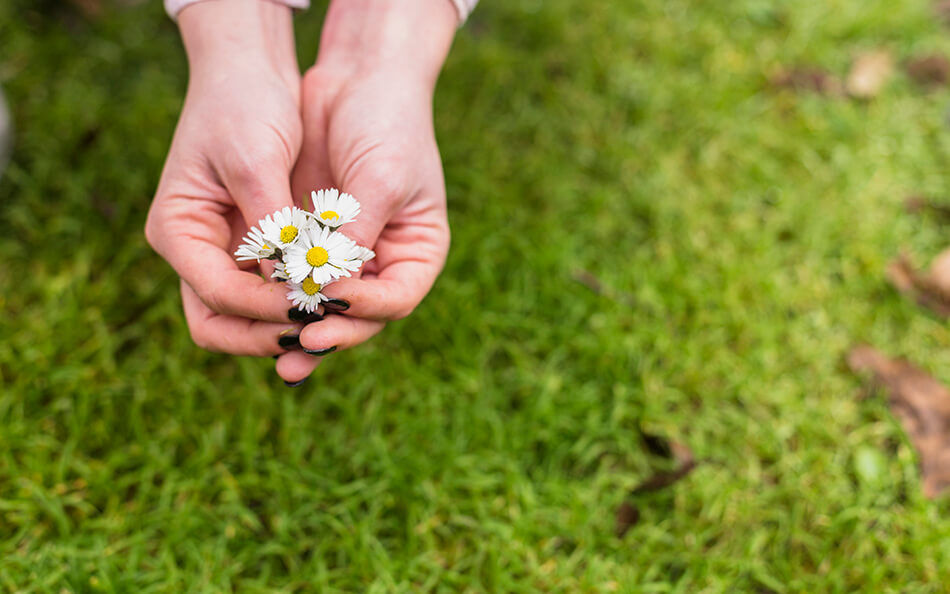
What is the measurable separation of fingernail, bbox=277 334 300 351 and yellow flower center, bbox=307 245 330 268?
21cm

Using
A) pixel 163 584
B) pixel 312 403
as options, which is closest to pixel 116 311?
pixel 312 403

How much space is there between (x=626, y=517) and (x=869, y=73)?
207 cm

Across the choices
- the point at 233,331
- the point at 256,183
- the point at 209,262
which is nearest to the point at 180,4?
the point at 256,183

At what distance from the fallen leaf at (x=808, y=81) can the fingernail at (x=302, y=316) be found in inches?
86.2

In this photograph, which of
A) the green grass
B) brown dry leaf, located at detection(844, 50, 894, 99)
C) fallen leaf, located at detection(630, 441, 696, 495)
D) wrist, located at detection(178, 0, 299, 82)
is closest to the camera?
wrist, located at detection(178, 0, 299, 82)

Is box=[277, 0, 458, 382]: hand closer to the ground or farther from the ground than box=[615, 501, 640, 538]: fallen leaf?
farther from the ground

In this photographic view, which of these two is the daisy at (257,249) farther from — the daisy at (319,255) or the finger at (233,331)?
the finger at (233,331)

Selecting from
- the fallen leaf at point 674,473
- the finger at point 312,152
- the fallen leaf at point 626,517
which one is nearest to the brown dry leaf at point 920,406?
the fallen leaf at point 674,473

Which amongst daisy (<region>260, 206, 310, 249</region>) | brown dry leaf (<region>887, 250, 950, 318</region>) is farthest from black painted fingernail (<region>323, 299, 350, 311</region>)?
brown dry leaf (<region>887, 250, 950, 318</region>)

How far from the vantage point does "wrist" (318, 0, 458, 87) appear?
169 cm

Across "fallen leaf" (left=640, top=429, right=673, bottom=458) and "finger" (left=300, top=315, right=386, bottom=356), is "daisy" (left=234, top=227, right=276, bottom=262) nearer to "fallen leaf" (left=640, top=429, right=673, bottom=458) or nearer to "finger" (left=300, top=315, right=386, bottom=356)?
"finger" (left=300, top=315, right=386, bottom=356)

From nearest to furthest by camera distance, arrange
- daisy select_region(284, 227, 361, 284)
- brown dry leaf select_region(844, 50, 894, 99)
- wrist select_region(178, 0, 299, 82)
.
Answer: daisy select_region(284, 227, 361, 284), wrist select_region(178, 0, 299, 82), brown dry leaf select_region(844, 50, 894, 99)

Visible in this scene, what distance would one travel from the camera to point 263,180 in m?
1.39

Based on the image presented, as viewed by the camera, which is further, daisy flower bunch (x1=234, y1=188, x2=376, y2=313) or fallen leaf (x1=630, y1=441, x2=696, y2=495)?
fallen leaf (x1=630, y1=441, x2=696, y2=495)
